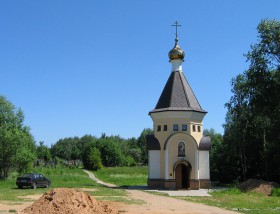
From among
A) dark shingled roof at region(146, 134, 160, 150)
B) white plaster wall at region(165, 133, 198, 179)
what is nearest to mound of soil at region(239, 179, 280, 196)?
white plaster wall at region(165, 133, 198, 179)

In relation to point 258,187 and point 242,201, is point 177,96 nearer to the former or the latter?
point 258,187

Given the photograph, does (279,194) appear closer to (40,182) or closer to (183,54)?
(183,54)

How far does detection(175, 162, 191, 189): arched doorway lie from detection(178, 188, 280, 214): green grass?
4.71 meters

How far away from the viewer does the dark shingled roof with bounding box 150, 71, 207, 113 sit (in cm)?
3167

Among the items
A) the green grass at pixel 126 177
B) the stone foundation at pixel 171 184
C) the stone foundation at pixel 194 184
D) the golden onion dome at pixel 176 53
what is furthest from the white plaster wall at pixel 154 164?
the golden onion dome at pixel 176 53

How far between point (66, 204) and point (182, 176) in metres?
17.5

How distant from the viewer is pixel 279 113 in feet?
105

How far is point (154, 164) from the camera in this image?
3161 cm

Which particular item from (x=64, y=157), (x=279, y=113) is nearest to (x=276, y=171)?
(x=279, y=113)

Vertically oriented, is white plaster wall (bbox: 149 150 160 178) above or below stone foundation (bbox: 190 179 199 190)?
above

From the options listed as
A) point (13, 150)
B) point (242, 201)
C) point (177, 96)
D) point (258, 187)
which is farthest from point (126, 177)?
point (242, 201)

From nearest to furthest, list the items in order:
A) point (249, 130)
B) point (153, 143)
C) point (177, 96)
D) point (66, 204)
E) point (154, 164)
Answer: point (66, 204) → point (154, 164) → point (153, 143) → point (177, 96) → point (249, 130)

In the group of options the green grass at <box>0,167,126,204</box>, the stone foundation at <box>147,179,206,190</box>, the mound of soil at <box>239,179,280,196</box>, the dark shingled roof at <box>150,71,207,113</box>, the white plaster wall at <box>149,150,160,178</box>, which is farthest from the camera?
the dark shingled roof at <box>150,71,207,113</box>

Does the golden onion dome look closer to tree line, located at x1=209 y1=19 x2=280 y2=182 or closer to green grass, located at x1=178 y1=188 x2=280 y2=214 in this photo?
tree line, located at x1=209 y1=19 x2=280 y2=182
